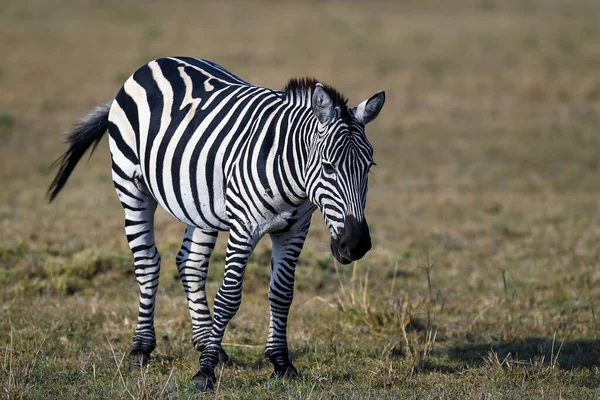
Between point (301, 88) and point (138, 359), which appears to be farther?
point (138, 359)

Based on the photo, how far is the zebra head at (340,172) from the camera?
17.1ft

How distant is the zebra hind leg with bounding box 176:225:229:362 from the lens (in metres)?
6.98

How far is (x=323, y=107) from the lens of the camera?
18.0 ft


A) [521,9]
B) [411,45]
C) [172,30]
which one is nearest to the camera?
[411,45]

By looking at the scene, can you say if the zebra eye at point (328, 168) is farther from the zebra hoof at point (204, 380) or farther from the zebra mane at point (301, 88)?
the zebra hoof at point (204, 380)

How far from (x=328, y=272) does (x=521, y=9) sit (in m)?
33.2

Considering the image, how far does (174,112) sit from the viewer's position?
673 centimetres

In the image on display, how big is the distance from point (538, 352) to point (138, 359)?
331 centimetres

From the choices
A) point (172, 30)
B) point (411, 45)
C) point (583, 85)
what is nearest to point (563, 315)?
point (583, 85)

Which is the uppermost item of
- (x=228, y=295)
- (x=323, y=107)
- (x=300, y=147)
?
(x=323, y=107)

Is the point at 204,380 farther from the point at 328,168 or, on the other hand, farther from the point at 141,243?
the point at 328,168

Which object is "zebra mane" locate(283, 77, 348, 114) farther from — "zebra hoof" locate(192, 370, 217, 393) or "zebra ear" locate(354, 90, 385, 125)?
"zebra hoof" locate(192, 370, 217, 393)

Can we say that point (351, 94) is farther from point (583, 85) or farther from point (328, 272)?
point (328, 272)

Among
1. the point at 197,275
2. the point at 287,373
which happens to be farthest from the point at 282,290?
the point at 197,275
